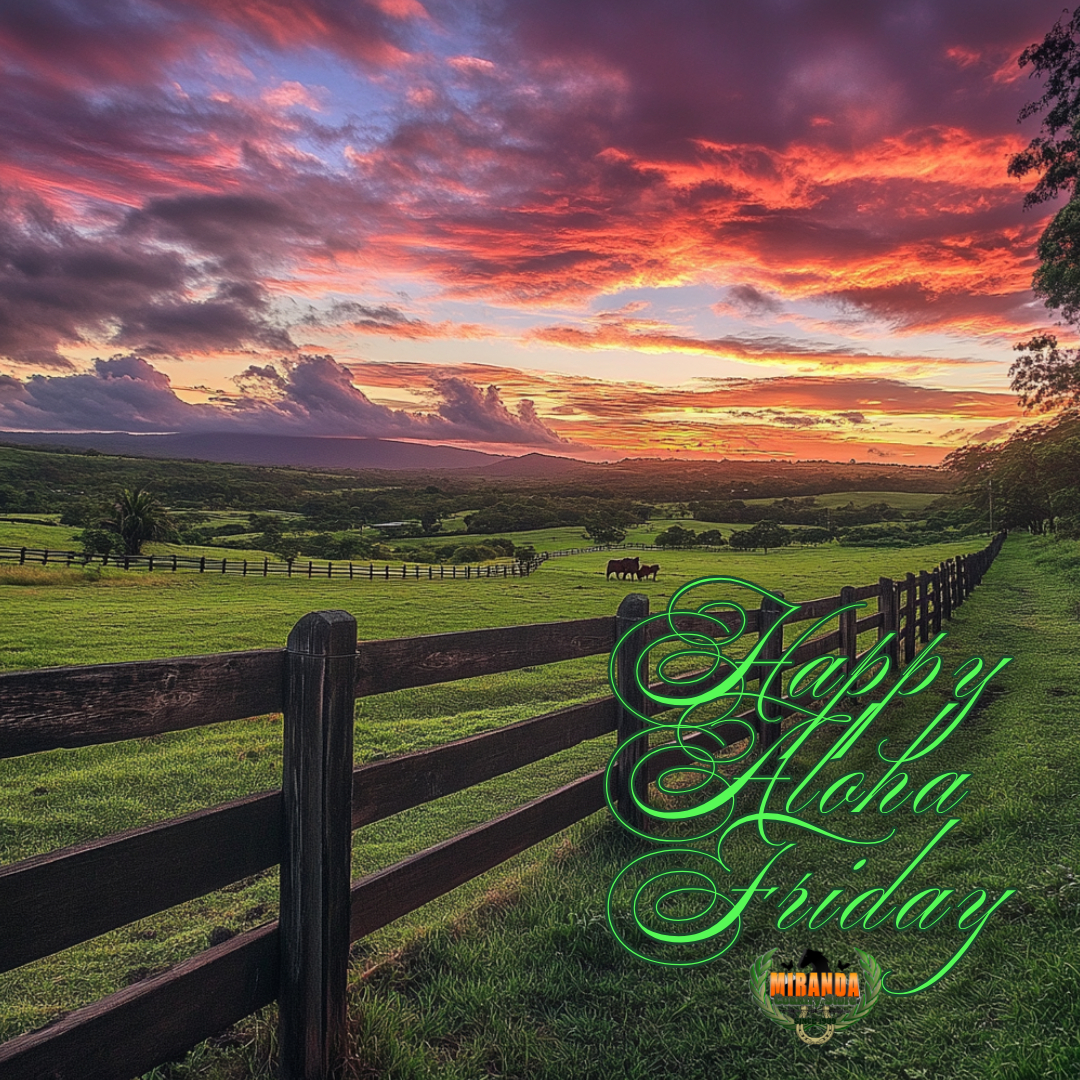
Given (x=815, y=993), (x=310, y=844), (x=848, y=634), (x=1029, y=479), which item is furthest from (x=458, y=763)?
(x=1029, y=479)

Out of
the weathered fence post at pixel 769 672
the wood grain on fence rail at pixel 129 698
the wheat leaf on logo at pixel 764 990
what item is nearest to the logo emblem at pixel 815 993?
the wheat leaf on logo at pixel 764 990

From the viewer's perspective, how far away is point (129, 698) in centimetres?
235

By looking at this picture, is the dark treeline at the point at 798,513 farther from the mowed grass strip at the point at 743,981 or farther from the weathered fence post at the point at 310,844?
the weathered fence post at the point at 310,844

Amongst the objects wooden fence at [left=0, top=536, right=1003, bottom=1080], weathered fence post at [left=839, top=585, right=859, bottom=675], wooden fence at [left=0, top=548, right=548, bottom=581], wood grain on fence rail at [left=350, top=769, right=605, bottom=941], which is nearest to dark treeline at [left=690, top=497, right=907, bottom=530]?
wooden fence at [left=0, top=548, right=548, bottom=581]

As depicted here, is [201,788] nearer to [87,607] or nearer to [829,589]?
[87,607]

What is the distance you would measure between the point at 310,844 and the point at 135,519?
7946 centimetres

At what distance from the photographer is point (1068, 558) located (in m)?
33.7

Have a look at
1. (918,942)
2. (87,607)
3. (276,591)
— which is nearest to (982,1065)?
(918,942)

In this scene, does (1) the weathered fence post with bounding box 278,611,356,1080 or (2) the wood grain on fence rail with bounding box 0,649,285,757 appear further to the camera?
(1) the weathered fence post with bounding box 278,611,356,1080

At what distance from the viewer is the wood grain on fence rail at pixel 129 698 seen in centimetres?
212

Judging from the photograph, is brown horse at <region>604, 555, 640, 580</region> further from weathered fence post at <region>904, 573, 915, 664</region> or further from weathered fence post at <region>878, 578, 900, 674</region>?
weathered fence post at <region>878, 578, 900, 674</region>

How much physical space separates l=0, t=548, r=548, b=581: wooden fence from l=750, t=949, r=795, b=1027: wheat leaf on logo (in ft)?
181

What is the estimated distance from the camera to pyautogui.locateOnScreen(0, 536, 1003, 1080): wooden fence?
2158mm

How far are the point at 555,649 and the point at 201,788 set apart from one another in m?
5.67
